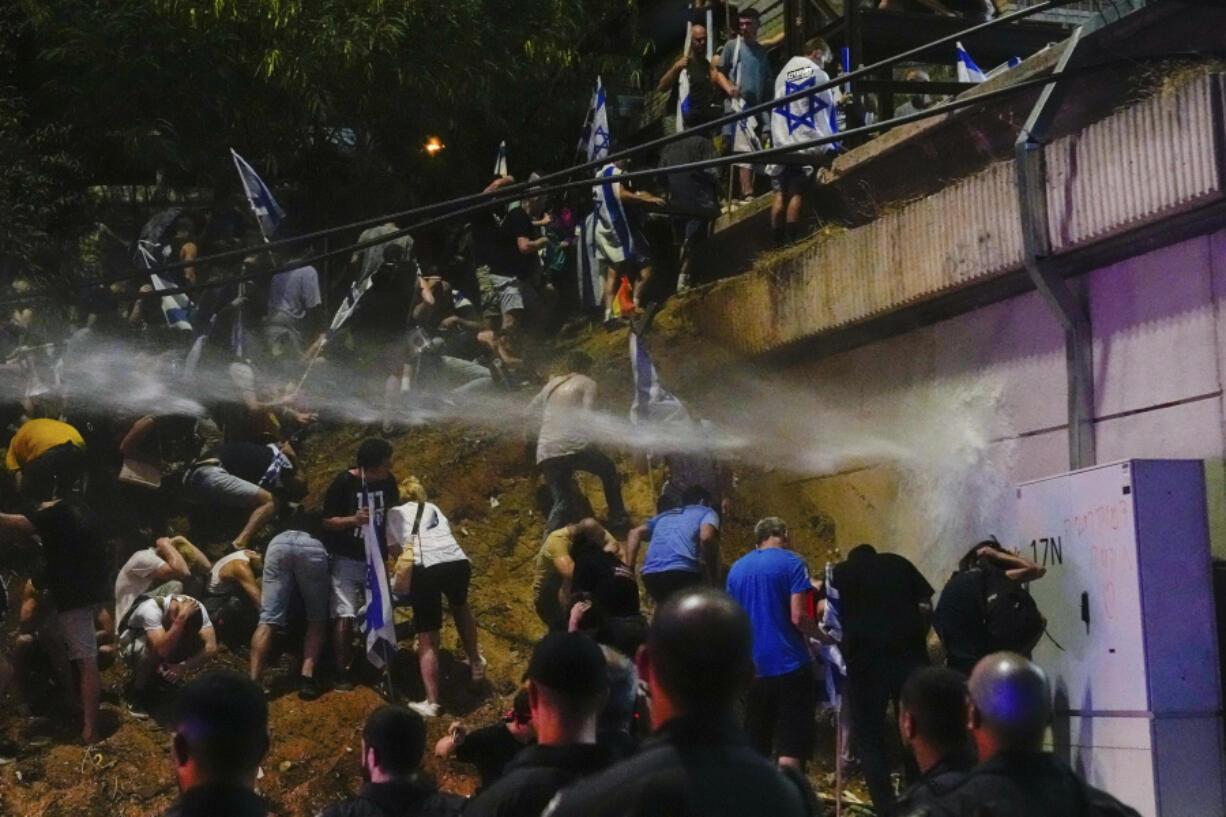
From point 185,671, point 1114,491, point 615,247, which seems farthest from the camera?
point 615,247

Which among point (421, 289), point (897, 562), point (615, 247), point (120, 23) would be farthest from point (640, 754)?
point (120, 23)

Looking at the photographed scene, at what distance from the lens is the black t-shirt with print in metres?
11.5

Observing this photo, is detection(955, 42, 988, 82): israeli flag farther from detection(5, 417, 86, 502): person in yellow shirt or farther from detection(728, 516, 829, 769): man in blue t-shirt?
detection(5, 417, 86, 502): person in yellow shirt

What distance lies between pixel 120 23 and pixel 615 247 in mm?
7471

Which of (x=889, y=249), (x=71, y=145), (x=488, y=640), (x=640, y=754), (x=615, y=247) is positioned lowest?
(x=640, y=754)

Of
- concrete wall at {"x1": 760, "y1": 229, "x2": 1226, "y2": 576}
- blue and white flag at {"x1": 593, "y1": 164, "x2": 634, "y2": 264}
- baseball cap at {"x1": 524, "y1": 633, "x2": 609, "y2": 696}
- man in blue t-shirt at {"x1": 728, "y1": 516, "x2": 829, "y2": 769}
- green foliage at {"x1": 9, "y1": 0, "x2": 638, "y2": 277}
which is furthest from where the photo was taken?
green foliage at {"x1": 9, "y1": 0, "x2": 638, "y2": 277}

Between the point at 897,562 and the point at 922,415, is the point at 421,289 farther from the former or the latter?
the point at 897,562

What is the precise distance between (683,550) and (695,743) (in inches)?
325

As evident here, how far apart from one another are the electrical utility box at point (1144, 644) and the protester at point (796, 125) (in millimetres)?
6005

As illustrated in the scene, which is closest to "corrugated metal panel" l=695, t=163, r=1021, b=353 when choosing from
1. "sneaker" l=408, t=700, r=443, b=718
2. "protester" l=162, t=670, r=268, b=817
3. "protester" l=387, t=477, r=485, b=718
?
"protester" l=387, t=477, r=485, b=718

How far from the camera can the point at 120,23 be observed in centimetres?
1886

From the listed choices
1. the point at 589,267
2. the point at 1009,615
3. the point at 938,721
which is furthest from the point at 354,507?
the point at 938,721

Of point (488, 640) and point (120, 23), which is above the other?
point (120, 23)

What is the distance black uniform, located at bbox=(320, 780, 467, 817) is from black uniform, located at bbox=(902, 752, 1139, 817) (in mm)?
1301
